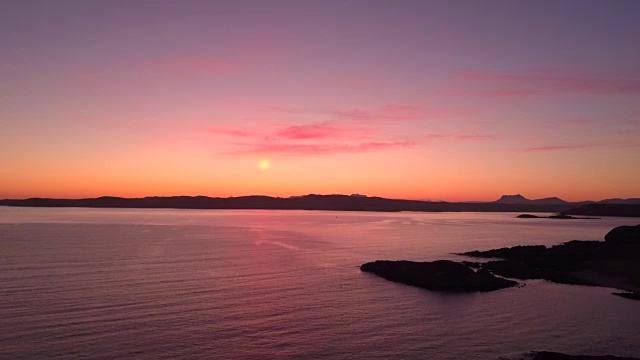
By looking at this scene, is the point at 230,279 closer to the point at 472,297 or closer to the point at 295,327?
the point at 295,327

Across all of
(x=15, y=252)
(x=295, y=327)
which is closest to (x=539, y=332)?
(x=295, y=327)

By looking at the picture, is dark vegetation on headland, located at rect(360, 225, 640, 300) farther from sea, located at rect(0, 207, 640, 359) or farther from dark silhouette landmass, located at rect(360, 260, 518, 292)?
sea, located at rect(0, 207, 640, 359)

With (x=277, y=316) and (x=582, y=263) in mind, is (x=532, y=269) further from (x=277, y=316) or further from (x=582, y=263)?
(x=277, y=316)

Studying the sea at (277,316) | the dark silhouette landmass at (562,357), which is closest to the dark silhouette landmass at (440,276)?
the sea at (277,316)

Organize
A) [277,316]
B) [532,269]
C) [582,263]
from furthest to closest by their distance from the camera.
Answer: [582,263], [532,269], [277,316]

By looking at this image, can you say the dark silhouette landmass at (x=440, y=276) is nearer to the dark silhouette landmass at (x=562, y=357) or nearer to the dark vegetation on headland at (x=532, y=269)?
the dark vegetation on headland at (x=532, y=269)

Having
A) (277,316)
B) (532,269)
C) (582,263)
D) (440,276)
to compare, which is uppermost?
(582,263)

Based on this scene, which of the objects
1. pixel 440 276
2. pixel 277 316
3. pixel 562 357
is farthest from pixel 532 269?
pixel 277 316
